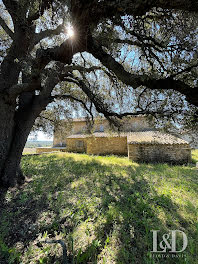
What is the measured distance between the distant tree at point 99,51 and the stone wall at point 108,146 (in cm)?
997

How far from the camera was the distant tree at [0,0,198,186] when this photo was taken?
94.2 inches

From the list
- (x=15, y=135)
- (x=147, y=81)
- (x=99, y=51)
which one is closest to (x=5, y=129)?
(x=15, y=135)

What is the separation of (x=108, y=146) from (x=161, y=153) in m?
6.19

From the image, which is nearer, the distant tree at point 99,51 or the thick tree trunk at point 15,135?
the distant tree at point 99,51

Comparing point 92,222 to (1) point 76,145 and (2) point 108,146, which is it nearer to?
(2) point 108,146

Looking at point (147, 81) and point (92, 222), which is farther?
point (147, 81)

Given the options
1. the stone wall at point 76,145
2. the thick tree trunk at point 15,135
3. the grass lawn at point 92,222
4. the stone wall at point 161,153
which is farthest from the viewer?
the stone wall at point 76,145

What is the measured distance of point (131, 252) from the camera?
2031 mm

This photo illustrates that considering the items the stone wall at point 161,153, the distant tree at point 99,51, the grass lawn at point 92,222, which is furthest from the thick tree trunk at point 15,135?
the stone wall at point 161,153

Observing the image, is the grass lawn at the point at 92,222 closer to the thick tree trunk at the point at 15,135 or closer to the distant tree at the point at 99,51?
the thick tree trunk at the point at 15,135

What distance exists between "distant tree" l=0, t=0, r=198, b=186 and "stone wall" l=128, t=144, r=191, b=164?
7.23m

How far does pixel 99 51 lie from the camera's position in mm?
3332

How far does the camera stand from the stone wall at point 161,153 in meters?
11.1

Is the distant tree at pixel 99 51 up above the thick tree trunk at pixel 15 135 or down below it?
above
